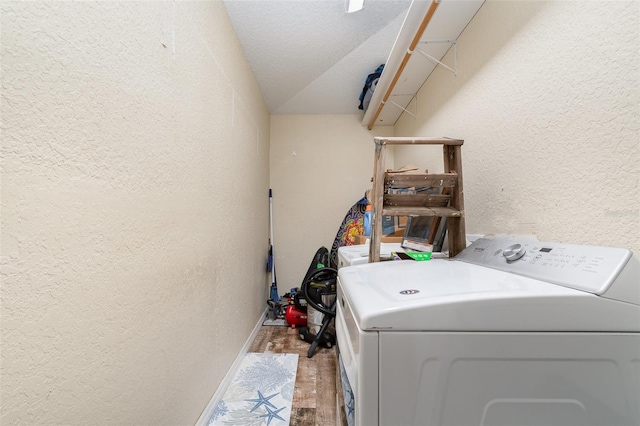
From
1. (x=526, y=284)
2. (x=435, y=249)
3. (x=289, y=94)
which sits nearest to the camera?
(x=526, y=284)

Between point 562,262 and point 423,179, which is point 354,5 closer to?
point 423,179

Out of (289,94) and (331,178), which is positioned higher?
(289,94)

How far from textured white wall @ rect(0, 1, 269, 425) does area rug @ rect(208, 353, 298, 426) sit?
159 millimetres

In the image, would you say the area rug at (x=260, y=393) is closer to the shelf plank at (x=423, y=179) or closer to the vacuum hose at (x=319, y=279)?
the vacuum hose at (x=319, y=279)

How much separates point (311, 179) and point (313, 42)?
149cm

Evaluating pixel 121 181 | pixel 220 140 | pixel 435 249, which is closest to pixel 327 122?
pixel 220 140

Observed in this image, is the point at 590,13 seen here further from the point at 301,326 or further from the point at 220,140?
the point at 301,326

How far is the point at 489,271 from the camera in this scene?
2.72ft

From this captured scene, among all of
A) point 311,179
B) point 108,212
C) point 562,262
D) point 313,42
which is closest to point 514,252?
point 562,262

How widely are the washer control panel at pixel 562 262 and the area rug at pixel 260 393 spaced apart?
127 cm

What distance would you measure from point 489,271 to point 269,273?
8.03 ft

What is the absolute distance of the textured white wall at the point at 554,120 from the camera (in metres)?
0.72

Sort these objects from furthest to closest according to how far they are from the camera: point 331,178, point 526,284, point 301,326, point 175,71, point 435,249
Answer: point 331,178
point 301,326
point 435,249
point 175,71
point 526,284

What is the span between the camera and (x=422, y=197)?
1.20 metres
